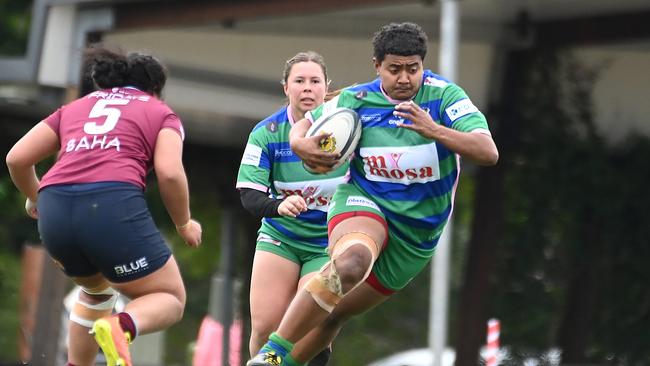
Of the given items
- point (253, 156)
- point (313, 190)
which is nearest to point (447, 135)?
point (313, 190)

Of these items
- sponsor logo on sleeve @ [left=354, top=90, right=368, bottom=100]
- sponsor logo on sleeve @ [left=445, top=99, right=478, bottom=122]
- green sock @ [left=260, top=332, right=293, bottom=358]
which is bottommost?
green sock @ [left=260, top=332, right=293, bottom=358]

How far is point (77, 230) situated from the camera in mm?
6484

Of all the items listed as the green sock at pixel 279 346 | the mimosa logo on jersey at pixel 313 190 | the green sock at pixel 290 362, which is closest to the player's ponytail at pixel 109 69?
the mimosa logo on jersey at pixel 313 190

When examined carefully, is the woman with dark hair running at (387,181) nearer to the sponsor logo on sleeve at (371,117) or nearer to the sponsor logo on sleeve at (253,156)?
the sponsor logo on sleeve at (371,117)

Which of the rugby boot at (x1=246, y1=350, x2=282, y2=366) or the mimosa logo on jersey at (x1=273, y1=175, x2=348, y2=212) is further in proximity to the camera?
the mimosa logo on jersey at (x1=273, y1=175, x2=348, y2=212)

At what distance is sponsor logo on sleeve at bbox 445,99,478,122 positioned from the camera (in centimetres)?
673

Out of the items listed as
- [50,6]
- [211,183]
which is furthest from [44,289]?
[211,183]

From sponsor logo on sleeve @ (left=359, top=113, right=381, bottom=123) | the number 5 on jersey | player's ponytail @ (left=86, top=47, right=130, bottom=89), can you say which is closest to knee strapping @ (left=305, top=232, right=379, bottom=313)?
sponsor logo on sleeve @ (left=359, top=113, right=381, bottom=123)

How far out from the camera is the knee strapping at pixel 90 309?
7.18 m

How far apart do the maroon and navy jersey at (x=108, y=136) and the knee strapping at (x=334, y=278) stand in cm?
98

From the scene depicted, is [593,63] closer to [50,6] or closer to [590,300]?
[590,300]

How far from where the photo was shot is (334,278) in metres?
6.64

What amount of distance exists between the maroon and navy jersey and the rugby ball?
0.72m

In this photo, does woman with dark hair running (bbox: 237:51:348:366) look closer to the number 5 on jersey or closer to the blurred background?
the number 5 on jersey
